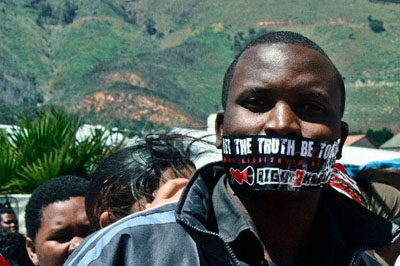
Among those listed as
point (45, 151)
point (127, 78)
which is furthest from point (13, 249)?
point (127, 78)

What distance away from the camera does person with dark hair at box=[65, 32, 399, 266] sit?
192cm

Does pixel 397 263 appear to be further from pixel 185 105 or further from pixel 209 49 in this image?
pixel 209 49

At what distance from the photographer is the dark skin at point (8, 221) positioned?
6.02 m

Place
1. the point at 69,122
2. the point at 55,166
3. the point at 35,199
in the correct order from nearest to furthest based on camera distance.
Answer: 1. the point at 35,199
2. the point at 55,166
3. the point at 69,122

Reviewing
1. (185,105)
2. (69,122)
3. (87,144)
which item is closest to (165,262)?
(87,144)

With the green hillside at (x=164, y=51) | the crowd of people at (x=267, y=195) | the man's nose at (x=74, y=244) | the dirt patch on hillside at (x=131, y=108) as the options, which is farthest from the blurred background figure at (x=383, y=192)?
the dirt patch on hillside at (x=131, y=108)

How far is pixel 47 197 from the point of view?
14.5 ft

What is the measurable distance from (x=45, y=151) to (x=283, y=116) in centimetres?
932

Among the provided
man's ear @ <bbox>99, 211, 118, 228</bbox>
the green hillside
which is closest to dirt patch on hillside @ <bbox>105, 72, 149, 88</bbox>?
the green hillside

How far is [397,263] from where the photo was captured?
12.4 feet

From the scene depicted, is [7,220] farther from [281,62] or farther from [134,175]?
[281,62]

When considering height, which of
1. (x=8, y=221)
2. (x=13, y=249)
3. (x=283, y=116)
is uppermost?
(x=283, y=116)

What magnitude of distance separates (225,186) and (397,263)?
6.26ft

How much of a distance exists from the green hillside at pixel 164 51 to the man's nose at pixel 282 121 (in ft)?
224
